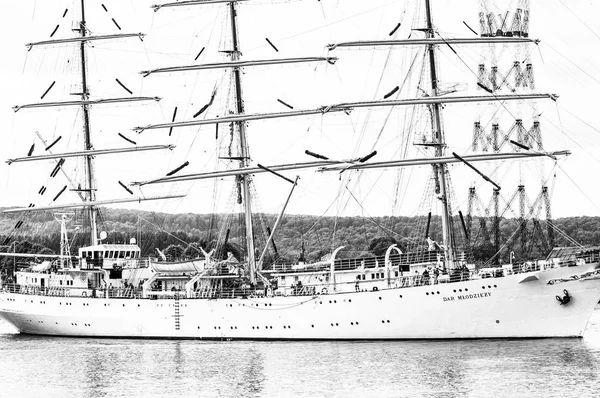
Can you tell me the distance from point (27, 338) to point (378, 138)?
2893cm

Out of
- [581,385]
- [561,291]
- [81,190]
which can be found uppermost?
[81,190]

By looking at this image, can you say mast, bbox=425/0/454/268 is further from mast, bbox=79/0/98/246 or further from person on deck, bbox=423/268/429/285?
mast, bbox=79/0/98/246

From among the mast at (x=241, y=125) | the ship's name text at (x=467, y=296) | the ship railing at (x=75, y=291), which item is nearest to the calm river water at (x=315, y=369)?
the ship's name text at (x=467, y=296)

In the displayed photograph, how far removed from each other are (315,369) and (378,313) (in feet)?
38.3

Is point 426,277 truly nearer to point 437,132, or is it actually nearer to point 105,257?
point 437,132

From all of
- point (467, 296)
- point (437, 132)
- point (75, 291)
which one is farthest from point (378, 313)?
point (75, 291)

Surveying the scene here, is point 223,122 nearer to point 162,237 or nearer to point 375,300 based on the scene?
point 375,300

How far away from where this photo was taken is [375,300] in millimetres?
69625

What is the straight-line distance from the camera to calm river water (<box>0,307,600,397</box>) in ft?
173

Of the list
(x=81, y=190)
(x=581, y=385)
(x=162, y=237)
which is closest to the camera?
(x=581, y=385)

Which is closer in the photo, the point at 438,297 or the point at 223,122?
the point at 438,297

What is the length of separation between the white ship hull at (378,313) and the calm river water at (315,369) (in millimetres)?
1069

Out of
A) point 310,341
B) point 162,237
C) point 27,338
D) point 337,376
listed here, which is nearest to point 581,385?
point 337,376

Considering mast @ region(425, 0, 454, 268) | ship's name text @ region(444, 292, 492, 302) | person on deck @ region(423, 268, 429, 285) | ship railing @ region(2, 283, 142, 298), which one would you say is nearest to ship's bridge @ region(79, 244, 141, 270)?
ship railing @ region(2, 283, 142, 298)
